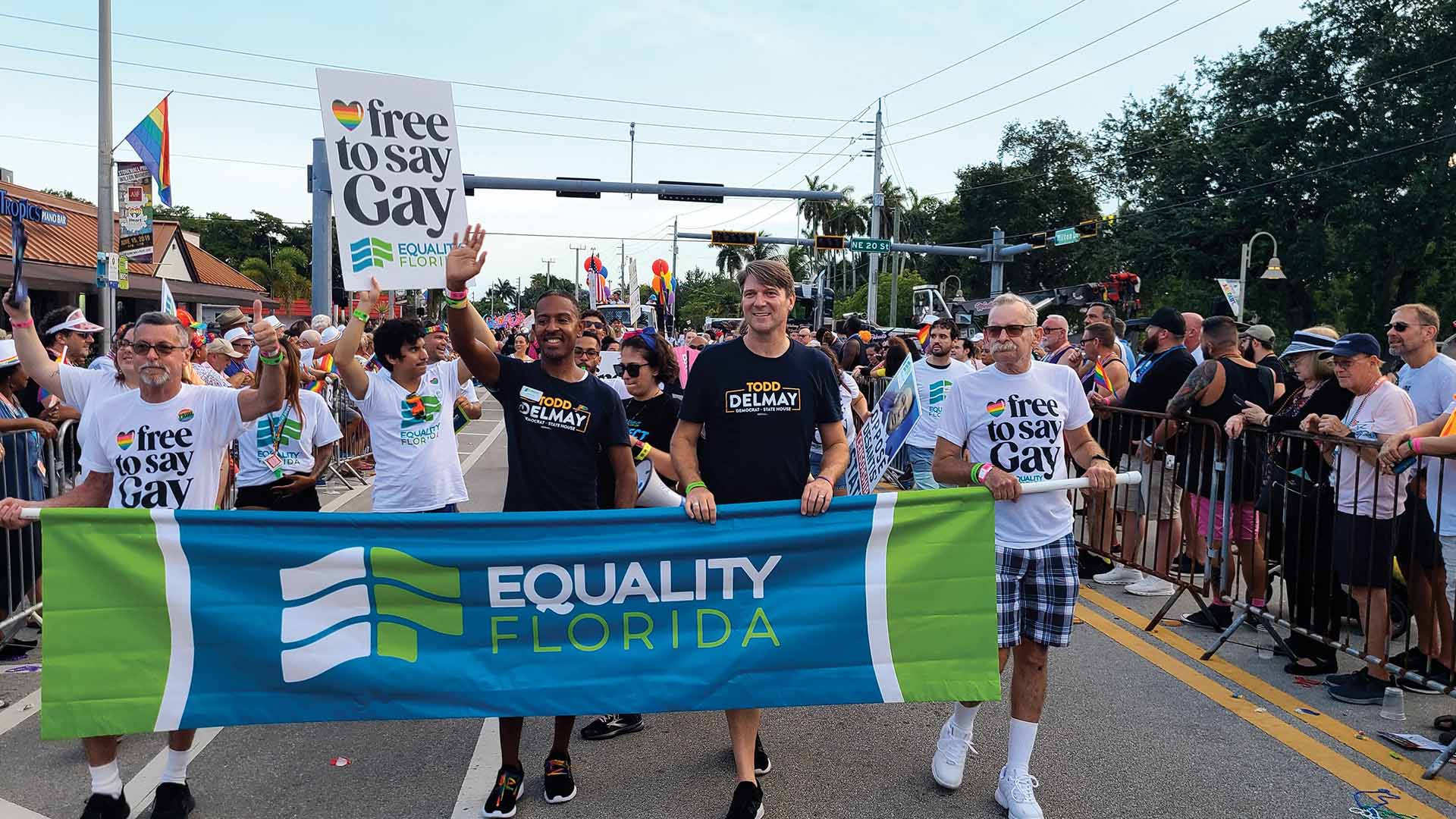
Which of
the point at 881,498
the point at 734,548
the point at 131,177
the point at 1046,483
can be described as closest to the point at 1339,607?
the point at 1046,483

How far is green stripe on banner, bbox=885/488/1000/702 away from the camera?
4098 mm

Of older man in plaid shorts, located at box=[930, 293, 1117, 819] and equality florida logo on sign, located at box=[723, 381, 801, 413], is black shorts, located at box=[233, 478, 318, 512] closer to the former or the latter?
equality florida logo on sign, located at box=[723, 381, 801, 413]

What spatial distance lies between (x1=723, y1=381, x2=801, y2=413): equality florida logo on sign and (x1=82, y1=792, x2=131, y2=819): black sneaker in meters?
2.66

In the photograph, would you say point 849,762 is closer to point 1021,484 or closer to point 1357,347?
point 1021,484

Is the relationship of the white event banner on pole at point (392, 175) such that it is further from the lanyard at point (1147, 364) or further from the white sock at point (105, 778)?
the lanyard at point (1147, 364)

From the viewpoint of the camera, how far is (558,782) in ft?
13.7

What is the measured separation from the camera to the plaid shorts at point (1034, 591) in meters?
4.19

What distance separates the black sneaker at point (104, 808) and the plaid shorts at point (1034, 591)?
3.34 m

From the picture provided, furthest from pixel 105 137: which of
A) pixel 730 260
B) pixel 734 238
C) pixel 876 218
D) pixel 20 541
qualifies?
pixel 730 260

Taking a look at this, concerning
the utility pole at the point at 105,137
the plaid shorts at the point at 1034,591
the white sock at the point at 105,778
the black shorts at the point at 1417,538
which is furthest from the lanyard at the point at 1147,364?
the utility pole at the point at 105,137

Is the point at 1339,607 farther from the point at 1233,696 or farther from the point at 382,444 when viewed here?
the point at 382,444

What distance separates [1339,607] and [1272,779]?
1.82 m

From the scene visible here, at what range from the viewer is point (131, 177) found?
692 inches

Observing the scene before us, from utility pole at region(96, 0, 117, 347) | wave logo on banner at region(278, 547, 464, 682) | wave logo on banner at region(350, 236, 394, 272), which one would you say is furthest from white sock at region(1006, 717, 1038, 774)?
utility pole at region(96, 0, 117, 347)
